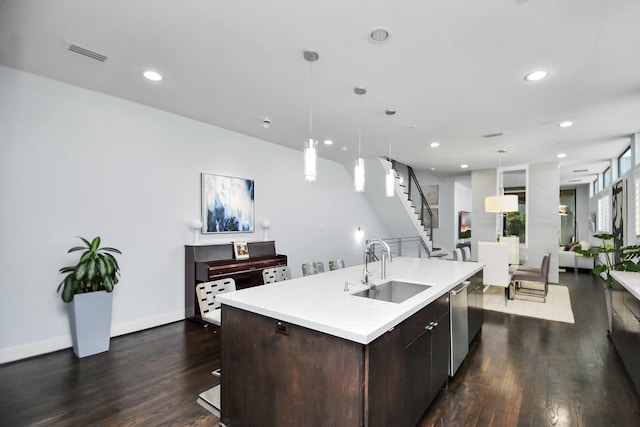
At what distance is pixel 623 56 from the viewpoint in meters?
2.74

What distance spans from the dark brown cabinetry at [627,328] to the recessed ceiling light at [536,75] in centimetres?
218

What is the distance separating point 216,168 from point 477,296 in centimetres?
412

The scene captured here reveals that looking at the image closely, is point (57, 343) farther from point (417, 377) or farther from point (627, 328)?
point (627, 328)

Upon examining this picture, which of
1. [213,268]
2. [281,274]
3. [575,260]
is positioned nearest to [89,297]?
[213,268]

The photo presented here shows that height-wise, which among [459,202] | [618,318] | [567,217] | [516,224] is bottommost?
[618,318]

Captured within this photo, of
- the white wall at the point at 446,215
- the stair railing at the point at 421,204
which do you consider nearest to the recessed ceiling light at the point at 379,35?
the stair railing at the point at 421,204

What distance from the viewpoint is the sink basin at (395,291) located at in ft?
8.31

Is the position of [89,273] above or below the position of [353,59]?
below

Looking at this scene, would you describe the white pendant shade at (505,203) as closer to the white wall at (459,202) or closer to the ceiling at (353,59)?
the ceiling at (353,59)

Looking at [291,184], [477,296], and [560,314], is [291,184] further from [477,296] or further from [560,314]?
[560,314]

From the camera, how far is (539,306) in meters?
5.31

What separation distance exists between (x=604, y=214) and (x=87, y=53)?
473 inches

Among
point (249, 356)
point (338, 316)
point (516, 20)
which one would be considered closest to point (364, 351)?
point (338, 316)

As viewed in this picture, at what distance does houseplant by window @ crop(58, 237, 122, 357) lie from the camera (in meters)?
3.22
